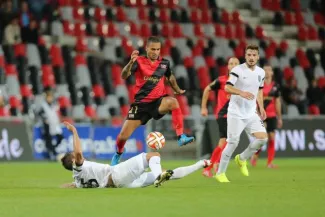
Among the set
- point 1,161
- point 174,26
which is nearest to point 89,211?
point 1,161

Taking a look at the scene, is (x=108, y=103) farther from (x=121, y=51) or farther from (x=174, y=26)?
(x=174, y=26)

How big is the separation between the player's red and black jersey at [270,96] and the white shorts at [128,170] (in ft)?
27.8

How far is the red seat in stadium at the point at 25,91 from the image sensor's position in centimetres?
2636

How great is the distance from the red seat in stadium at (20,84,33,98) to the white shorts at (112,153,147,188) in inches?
555

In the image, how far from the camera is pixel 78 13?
30.0 metres

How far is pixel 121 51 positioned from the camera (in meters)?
29.6

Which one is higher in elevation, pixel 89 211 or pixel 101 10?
pixel 101 10

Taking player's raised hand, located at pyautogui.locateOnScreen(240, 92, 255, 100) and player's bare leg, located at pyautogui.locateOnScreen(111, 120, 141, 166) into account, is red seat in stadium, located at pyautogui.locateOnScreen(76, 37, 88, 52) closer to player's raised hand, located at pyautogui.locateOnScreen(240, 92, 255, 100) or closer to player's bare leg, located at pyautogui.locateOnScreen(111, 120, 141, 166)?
player's bare leg, located at pyautogui.locateOnScreen(111, 120, 141, 166)

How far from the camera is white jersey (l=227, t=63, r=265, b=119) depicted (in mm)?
14523

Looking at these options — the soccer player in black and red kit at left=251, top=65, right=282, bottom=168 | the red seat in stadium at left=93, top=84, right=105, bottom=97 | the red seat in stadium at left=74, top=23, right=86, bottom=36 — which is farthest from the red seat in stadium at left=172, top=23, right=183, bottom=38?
the soccer player in black and red kit at left=251, top=65, right=282, bottom=168

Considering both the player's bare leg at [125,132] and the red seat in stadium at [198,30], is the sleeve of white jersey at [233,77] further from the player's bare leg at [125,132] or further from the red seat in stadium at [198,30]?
the red seat in stadium at [198,30]

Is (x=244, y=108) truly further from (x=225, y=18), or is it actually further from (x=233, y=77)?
(x=225, y=18)

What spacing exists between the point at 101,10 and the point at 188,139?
677 inches

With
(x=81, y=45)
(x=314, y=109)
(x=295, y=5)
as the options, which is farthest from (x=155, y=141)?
(x=295, y=5)
